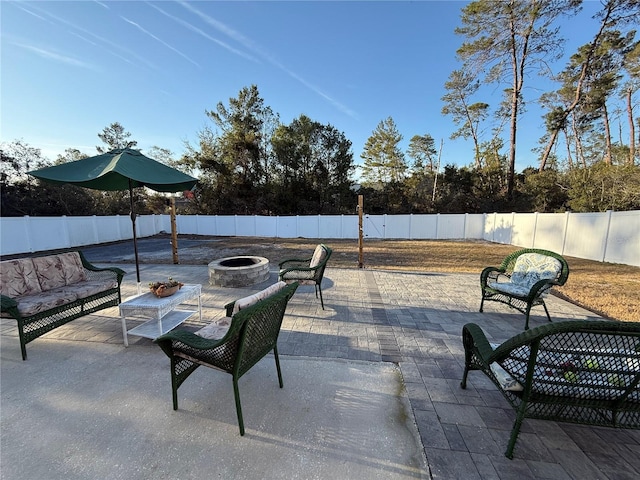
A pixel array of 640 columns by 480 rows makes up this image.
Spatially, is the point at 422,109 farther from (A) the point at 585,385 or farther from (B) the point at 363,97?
(A) the point at 585,385

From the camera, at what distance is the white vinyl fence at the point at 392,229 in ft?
24.5

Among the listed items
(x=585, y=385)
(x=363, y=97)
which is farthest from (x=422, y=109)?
(x=585, y=385)

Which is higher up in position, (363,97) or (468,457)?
(363,97)

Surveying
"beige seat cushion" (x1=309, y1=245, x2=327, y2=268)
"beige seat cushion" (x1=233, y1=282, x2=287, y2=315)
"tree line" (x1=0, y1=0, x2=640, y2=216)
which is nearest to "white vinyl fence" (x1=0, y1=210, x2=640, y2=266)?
"tree line" (x1=0, y1=0, x2=640, y2=216)

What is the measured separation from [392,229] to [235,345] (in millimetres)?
14905

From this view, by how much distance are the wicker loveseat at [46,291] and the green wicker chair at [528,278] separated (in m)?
5.11

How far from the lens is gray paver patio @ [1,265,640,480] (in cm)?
144

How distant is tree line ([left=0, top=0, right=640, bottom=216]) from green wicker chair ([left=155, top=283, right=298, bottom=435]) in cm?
1480

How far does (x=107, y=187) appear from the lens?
3.65m

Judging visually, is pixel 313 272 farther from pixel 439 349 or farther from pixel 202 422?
pixel 202 422

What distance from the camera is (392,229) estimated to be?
15.6m

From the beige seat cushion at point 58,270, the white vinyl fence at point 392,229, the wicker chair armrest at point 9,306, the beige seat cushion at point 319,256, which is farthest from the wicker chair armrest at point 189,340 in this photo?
the white vinyl fence at point 392,229

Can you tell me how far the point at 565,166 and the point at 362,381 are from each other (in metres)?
28.4

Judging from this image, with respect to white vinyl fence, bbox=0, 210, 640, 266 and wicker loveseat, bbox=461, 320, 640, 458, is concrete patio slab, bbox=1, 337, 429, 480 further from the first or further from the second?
white vinyl fence, bbox=0, 210, 640, 266
